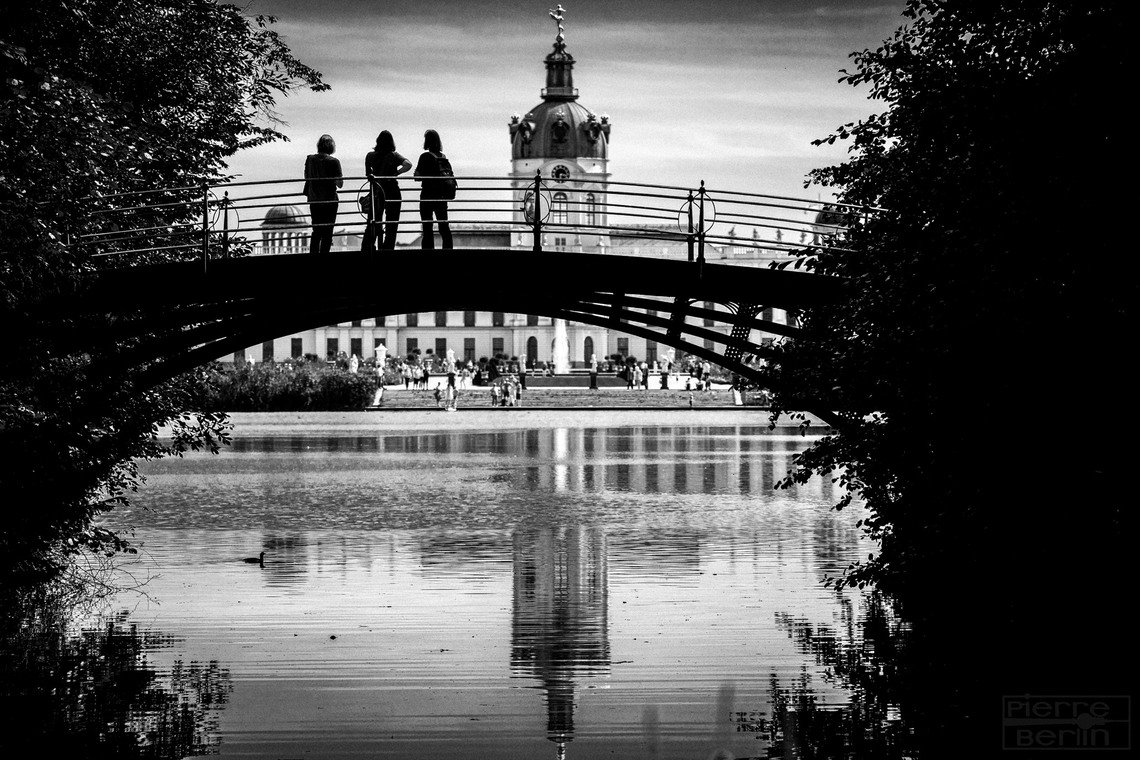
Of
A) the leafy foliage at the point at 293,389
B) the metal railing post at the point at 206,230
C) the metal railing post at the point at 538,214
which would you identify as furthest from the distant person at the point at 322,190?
the leafy foliage at the point at 293,389

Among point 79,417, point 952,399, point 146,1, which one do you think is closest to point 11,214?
point 79,417

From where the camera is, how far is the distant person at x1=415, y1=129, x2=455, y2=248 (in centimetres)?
1880

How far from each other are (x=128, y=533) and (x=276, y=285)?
10137mm

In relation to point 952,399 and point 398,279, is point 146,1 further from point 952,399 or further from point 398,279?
point 952,399

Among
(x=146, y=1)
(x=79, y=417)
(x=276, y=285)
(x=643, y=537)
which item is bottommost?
(x=643, y=537)

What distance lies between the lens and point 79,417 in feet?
66.6

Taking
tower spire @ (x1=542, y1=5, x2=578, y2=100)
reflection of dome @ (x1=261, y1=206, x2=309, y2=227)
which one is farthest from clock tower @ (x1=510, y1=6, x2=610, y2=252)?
reflection of dome @ (x1=261, y1=206, x2=309, y2=227)

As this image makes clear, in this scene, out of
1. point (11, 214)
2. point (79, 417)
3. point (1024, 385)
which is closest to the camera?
point (1024, 385)

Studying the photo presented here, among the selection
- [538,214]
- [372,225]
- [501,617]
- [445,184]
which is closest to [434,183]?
[445,184]

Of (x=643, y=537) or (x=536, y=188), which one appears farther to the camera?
(x=643, y=537)

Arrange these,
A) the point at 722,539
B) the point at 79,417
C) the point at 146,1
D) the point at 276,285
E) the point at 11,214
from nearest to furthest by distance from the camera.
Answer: the point at 11,214 < the point at 276,285 < the point at 79,417 < the point at 146,1 < the point at 722,539

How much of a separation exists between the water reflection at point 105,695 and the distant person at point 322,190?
509cm

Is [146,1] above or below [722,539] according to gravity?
above

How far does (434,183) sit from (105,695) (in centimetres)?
752
